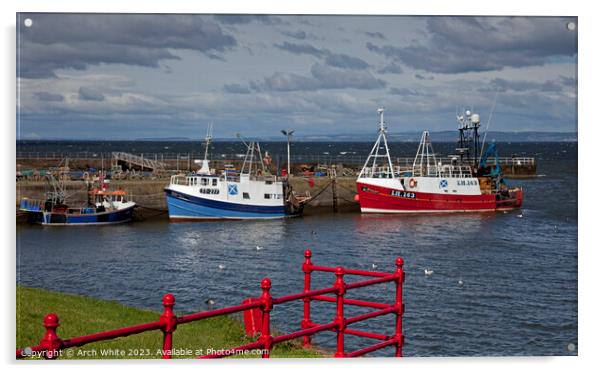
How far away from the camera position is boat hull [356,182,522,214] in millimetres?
41062

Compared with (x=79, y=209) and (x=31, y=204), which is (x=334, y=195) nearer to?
(x=79, y=209)

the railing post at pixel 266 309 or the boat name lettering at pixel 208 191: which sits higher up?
the boat name lettering at pixel 208 191

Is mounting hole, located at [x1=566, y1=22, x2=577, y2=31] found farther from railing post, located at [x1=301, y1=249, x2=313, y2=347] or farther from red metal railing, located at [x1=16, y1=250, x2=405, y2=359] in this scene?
railing post, located at [x1=301, y1=249, x2=313, y2=347]

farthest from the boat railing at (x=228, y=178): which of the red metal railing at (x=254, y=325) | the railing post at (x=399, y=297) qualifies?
the railing post at (x=399, y=297)

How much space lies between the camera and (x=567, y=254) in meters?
23.8

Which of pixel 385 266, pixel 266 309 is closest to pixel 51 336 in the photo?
pixel 266 309

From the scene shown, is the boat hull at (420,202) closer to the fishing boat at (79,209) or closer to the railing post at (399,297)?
the fishing boat at (79,209)

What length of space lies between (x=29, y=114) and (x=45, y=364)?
3941mm

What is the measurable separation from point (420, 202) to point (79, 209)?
1695cm

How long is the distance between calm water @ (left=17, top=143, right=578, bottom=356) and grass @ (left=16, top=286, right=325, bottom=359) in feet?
3.58

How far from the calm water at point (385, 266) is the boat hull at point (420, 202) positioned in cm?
321

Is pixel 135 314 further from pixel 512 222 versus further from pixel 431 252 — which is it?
pixel 512 222

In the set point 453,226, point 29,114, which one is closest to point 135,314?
point 29,114

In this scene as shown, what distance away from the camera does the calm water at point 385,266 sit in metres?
15.3
